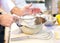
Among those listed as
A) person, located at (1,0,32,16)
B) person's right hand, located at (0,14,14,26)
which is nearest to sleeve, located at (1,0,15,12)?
person, located at (1,0,32,16)

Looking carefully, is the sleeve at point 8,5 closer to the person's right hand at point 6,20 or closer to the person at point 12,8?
the person at point 12,8

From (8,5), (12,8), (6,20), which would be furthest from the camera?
(8,5)

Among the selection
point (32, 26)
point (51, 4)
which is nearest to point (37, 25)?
point (32, 26)

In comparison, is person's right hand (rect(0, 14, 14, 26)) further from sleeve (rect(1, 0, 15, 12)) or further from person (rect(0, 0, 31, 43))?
sleeve (rect(1, 0, 15, 12))

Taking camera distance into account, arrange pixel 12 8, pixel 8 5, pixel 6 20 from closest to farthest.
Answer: pixel 6 20
pixel 12 8
pixel 8 5

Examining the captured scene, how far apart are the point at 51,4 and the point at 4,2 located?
44 cm

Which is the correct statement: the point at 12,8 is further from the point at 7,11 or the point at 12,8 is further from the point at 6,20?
the point at 6,20

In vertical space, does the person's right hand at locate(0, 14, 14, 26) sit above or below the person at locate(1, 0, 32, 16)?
below

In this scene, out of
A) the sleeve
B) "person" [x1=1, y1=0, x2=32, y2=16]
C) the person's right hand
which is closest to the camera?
the person's right hand

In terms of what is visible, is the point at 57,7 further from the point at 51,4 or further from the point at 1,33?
the point at 1,33

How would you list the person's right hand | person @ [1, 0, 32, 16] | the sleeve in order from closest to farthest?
the person's right hand, person @ [1, 0, 32, 16], the sleeve

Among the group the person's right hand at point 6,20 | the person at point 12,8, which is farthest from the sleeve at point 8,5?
the person's right hand at point 6,20

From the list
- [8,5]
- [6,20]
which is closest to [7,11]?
[8,5]

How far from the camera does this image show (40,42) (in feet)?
2.36
